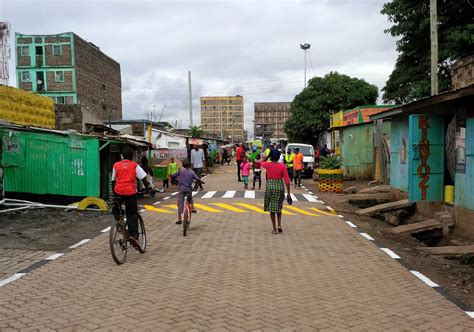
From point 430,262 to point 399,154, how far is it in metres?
7.93

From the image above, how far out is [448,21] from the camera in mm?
24312

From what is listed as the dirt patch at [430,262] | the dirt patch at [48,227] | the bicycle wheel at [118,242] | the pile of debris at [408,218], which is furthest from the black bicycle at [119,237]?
the pile of debris at [408,218]

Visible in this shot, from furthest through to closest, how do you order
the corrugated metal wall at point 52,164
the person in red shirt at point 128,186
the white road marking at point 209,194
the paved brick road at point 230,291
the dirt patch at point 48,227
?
1. the white road marking at point 209,194
2. the corrugated metal wall at point 52,164
3. the dirt patch at point 48,227
4. the person in red shirt at point 128,186
5. the paved brick road at point 230,291

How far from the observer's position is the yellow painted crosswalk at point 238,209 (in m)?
13.2

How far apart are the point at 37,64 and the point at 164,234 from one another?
4622 cm

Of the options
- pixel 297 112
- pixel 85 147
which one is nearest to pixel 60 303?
pixel 85 147

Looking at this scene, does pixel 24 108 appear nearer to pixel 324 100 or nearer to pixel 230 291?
pixel 230 291

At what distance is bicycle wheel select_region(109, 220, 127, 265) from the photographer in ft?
22.5

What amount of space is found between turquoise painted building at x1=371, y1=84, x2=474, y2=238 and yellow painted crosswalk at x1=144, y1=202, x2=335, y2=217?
272 cm

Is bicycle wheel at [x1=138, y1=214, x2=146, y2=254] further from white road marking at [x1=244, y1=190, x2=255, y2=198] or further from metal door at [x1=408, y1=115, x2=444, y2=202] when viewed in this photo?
white road marking at [x1=244, y1=190, x2=255, y2=198]

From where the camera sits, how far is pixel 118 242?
7.07 metres

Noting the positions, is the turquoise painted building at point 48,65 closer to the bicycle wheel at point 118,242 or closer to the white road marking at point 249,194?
the white road marking at point 249,194

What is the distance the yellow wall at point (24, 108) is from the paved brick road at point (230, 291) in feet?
25.4

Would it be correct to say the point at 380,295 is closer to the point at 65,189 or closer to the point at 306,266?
the point at 306,266
